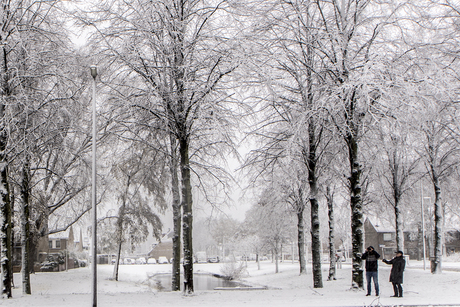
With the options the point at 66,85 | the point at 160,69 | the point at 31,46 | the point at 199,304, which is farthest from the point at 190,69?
the point at 199,304

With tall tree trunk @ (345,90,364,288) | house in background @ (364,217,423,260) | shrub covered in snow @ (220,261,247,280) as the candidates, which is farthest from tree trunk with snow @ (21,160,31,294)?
house in background @ (364,217,423,260)

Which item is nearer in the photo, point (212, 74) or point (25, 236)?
point (212, 74)

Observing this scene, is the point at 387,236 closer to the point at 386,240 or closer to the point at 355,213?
the point at 386,240

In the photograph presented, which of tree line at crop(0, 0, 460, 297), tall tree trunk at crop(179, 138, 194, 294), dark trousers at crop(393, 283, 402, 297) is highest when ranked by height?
tree line at crop(0, 0, 460, 297)

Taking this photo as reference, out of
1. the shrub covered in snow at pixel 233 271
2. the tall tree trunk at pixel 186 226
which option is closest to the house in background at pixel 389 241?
the shrub covered in snow at pixel 233 271

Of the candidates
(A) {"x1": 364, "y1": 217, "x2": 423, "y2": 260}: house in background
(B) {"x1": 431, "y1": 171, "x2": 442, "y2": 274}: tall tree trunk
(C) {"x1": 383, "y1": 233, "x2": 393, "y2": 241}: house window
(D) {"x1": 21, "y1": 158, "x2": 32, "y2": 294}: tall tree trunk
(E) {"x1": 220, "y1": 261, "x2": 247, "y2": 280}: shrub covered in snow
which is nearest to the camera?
(D) {"x1": 21, "y1": 158, "x2": 32, "y2": 294}: tall tree trunk

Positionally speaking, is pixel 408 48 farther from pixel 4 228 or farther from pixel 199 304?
pixel 4 228

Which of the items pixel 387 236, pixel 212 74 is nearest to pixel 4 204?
pixel 212 74

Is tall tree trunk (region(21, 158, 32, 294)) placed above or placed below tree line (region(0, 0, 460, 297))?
below

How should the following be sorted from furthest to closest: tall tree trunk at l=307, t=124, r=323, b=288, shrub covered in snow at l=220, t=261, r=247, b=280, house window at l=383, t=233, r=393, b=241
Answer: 1. house window at l=383, t=233, r=393, b=241
2. shrub covered in snow at l=220, t=261, r=247, b=280
3. tall tree trunk at l=307, t=124, r=323, b=288

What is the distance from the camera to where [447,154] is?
23609 millimetres

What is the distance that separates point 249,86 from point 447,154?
14.4 meters

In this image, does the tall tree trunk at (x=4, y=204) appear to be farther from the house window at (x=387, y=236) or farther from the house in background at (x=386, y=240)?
the house window at (x=387, y=236)

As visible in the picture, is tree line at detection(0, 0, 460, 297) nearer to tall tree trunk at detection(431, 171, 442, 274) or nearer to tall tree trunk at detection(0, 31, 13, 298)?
tall tree trunk at detection(0, 31, 13, 298)
